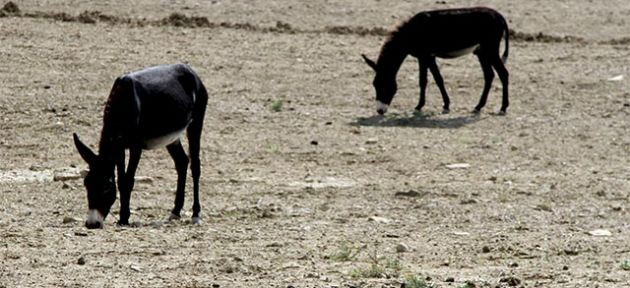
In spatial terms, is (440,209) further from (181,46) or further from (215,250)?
(181,46)

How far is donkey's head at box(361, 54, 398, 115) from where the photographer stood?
19422 millimetres

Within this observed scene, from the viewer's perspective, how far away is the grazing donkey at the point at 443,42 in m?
19.8

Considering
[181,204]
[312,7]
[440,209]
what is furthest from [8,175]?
[312,7]

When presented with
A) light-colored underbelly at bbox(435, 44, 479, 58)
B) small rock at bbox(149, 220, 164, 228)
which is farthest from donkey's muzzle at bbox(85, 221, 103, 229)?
light-colored underbelly at bbox(435, 44, 479, 58)

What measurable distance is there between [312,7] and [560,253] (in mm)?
15020

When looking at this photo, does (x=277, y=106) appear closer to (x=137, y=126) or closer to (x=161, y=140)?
(x=161, y=140)

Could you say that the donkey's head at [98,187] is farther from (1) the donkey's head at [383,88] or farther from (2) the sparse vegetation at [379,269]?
(1) the donkey's head at [383,88]

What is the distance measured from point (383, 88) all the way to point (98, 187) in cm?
841

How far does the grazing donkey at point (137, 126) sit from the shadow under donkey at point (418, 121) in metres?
5.87

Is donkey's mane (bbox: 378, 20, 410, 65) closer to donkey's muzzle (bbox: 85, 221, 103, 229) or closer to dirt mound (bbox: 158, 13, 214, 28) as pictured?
dirt mound (bbox: 158, 13, 214, 28)

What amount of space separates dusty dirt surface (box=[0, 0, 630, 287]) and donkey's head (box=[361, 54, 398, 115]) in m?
0.19

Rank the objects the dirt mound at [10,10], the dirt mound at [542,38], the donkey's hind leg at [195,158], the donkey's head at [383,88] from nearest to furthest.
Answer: the donkey's hind leg at [195,158], the donkey's head at [383,88], the dirt mound at [10,10], the dirt mound at [542,38]

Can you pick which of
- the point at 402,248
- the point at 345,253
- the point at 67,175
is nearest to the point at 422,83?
the point at 67,175

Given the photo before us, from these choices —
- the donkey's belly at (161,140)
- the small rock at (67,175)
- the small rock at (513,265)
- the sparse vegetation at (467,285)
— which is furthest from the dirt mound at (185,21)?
the sparse vegetation at (467,285)
